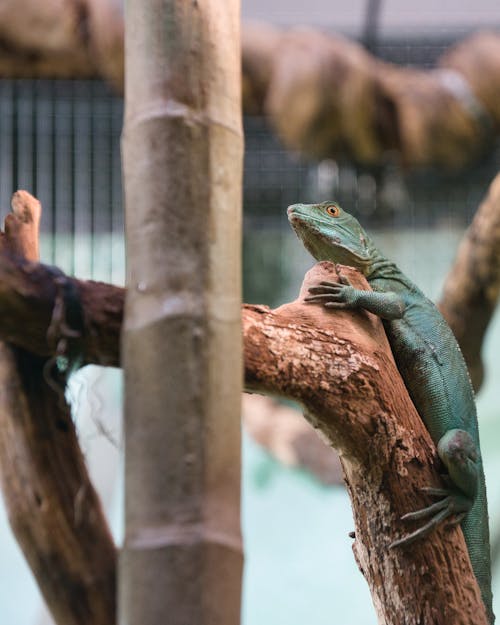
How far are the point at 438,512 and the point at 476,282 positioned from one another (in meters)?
3.37

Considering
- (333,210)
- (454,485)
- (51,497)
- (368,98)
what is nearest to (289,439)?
(368,98)

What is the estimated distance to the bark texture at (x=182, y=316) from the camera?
5.17 feet

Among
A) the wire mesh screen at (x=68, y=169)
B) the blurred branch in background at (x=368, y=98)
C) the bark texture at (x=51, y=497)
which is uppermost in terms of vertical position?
the blurred branch in background at (x=368, y=98)

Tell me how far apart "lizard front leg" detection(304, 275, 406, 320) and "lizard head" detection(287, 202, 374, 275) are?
49 cm

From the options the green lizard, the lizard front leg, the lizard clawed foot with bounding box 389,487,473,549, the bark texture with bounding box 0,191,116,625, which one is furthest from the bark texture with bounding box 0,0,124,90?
the bark texture with bounding box 0,191,116,625

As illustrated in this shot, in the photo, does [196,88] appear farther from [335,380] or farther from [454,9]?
[454,9]

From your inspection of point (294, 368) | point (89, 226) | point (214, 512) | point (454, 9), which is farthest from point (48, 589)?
point (454, 9)

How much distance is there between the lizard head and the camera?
3785 mm

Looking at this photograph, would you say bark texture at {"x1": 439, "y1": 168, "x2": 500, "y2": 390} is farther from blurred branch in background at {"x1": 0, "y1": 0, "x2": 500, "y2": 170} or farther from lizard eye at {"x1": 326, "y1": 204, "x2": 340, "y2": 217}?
blurred branch in background at {"x1": 0, "y1": 0, "x2": 500, "y2": 170}

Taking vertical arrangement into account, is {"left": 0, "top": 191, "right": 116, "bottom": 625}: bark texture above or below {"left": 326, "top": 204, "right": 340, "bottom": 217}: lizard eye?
below

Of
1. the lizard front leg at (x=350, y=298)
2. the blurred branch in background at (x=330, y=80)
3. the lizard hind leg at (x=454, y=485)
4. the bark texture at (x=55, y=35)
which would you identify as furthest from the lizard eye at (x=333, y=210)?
the bark texture at (x=55, y=35)

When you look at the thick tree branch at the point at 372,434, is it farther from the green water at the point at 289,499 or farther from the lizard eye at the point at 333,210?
the green water at the point at 289,499

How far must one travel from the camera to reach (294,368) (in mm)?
2686

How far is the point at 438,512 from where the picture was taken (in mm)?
3064
